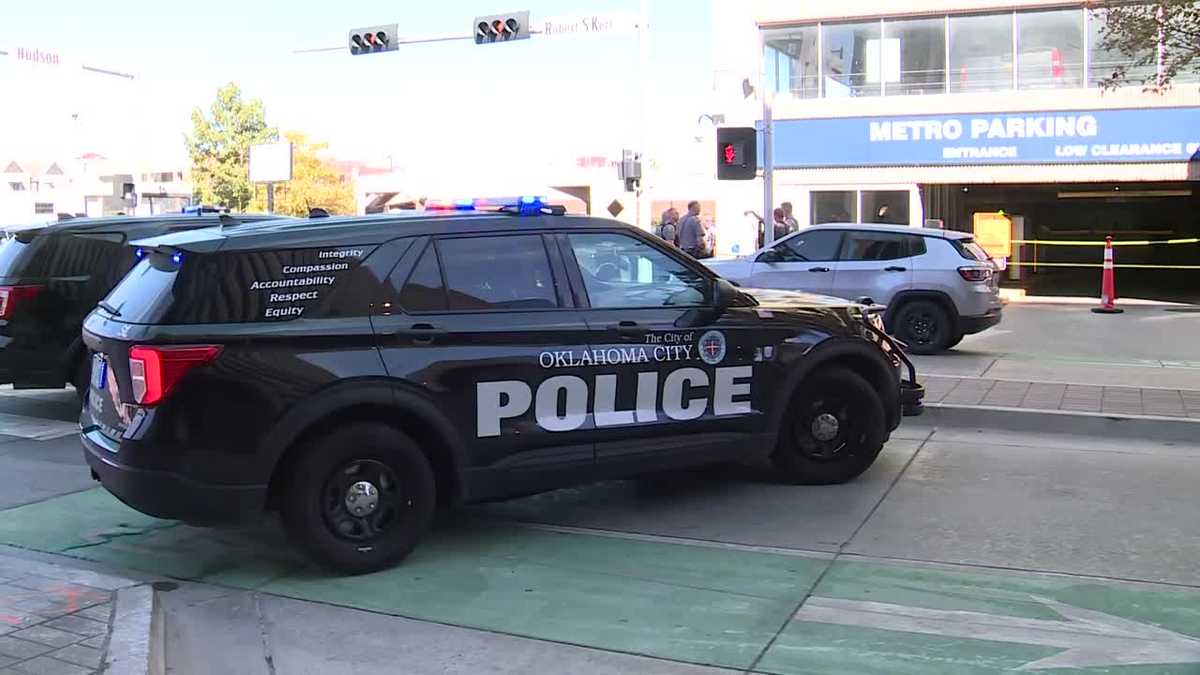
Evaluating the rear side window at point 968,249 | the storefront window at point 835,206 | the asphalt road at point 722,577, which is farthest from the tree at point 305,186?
the asphalt road at point 722,577

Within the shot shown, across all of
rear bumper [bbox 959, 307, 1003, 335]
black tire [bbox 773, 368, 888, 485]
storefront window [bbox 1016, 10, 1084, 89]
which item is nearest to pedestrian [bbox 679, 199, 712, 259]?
rear bumper [bbox 959, 307, 1003, 335]

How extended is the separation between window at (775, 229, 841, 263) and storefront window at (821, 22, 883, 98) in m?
11.4

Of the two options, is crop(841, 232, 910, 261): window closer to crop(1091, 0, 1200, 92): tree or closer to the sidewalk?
crop(1091, 0, 1200, 92): tree

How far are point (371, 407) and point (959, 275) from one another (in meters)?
9.61

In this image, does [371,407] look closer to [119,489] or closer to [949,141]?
[119,489]

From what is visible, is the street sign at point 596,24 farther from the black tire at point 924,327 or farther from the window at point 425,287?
the window at point 425,287

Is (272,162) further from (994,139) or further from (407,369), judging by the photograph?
(407,369)

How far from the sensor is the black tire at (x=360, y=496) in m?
5.20

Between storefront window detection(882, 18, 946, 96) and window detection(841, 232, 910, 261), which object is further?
storefront window detection(882, 18, 946, 96)

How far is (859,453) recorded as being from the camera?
22.9 feet

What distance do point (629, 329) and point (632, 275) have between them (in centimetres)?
42

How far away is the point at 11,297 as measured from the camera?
355 inches

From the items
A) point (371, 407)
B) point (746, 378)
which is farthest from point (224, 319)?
point (746, 378)

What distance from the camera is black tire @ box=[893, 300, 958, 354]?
13375 mm
